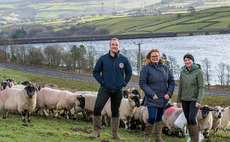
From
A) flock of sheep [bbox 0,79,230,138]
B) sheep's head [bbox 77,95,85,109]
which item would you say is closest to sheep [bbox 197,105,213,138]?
flock of sheep [bbox 0,79,230,138]

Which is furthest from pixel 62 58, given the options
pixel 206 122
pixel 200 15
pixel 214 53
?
pixel 200 15

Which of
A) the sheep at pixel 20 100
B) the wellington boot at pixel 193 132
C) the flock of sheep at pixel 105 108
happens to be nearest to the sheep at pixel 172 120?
the flock of sheep at pixel 105 108

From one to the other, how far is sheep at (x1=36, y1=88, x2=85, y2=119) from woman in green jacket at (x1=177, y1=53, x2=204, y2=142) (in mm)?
7729

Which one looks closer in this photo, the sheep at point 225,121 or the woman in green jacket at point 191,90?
the woman in green jacket at point 191,90

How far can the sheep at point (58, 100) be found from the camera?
52.6 feet

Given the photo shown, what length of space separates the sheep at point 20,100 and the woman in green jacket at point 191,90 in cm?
721

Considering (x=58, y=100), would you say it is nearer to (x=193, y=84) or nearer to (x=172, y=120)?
(x=172, y=120)

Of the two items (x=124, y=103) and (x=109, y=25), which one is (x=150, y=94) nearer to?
(x=124, y=103)

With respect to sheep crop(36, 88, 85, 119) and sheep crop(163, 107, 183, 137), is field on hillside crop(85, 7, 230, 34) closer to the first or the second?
sheep crop(36, 88, 85, 119)

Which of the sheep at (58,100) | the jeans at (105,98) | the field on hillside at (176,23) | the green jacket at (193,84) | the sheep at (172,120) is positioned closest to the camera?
the green jacket at (193,84)

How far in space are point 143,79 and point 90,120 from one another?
784 centimetres

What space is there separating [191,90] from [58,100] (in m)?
9.02

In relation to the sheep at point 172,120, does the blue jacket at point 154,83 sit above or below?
above

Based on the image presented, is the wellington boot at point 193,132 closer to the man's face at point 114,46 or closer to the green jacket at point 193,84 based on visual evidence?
Answer: the green jacket at point 193,84
